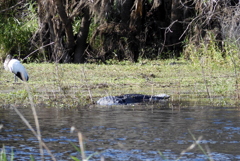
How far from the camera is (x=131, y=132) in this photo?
7.04 metres

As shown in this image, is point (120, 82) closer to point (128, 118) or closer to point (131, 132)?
point (128, 118)

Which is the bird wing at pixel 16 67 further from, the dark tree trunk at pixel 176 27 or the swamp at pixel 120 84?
the dark tree trunk at pixel 176 27

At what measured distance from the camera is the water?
18.9ft

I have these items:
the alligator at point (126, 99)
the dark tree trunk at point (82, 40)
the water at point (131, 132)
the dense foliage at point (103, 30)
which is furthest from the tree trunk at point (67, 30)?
the water at point (131, 132)

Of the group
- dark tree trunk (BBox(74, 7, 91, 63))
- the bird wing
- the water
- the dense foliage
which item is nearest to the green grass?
the bird wing

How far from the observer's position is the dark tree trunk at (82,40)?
58.4ft

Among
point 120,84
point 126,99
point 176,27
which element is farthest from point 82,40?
point 126,99

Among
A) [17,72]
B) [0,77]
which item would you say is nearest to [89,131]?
[17,72]

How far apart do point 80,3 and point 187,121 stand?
9357 millimetres

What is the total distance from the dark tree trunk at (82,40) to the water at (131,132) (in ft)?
27.6

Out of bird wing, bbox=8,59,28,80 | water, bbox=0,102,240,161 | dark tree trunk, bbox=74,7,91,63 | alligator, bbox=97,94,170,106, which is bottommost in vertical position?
water, bbox=0,102,240,161

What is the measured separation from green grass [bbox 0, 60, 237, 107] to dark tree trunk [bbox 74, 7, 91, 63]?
195 centimetres

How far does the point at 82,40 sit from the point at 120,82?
5263mm

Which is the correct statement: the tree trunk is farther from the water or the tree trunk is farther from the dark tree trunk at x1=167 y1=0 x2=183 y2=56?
the water
